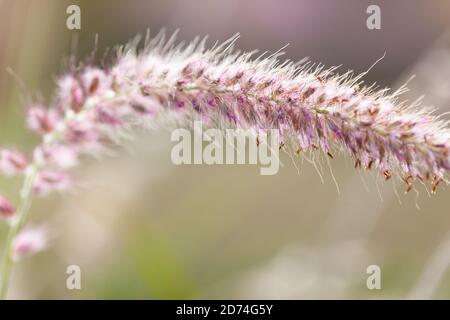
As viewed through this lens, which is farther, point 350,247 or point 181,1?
point 181,1

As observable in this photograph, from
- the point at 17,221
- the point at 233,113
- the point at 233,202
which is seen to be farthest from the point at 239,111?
the point at 233,202

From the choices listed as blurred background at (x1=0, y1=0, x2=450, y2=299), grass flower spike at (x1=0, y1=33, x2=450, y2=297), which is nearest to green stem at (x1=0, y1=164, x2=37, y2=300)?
grass flower spike at (x1=0, y1=33, x2=450, y2=297)

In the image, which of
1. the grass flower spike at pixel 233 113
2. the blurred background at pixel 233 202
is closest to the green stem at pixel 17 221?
the grass flower spike at pixel 233 113

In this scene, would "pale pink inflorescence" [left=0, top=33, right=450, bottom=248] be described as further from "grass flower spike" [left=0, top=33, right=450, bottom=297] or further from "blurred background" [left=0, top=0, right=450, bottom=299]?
"blurred background" [left=0, top=0, right=450, bottom=299]

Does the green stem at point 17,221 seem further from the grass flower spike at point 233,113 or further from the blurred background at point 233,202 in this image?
the blurred background at point 233,202
